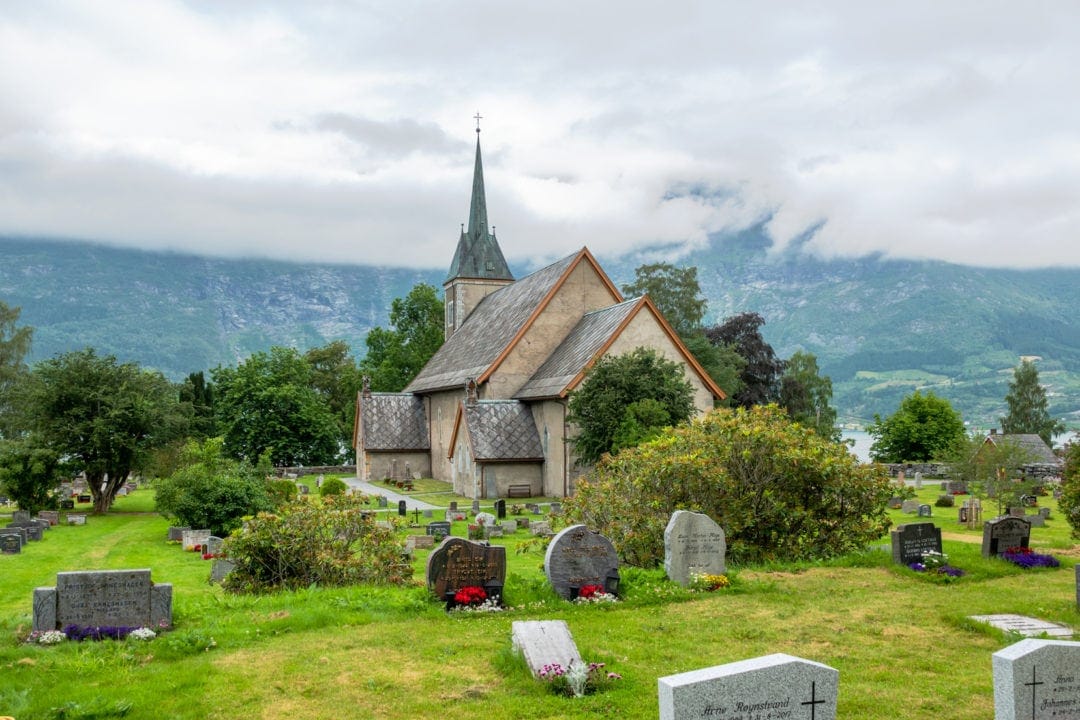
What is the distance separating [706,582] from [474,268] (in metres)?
47.4

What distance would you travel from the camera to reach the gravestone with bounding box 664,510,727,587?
15.2m

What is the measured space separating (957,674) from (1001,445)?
24.3m

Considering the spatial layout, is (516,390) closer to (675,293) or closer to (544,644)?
(675,293)

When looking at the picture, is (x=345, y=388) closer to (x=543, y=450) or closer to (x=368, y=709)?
(x=543, y=450)

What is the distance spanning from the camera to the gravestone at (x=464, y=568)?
1366 cm

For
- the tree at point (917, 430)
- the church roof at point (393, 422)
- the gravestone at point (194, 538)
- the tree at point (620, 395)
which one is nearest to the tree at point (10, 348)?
the church roof at point (393, 422)

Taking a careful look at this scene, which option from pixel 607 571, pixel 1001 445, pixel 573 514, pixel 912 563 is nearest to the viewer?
pixel 607 571

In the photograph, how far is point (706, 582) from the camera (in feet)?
48.1

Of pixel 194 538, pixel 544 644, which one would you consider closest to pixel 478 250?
pixel 194 538

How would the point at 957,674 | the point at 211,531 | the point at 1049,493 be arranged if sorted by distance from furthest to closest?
the point at 1049,493
the point at 211,531
the point at 957,674

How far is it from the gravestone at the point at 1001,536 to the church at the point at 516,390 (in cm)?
1845

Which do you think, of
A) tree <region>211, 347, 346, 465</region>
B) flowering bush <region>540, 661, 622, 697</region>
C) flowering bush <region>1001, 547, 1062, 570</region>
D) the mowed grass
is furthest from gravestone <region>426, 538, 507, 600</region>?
tree <region>211, 347, 346, 465</region>

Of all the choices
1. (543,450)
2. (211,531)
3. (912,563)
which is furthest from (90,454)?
(912,563)

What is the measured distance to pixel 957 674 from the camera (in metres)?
9.97
